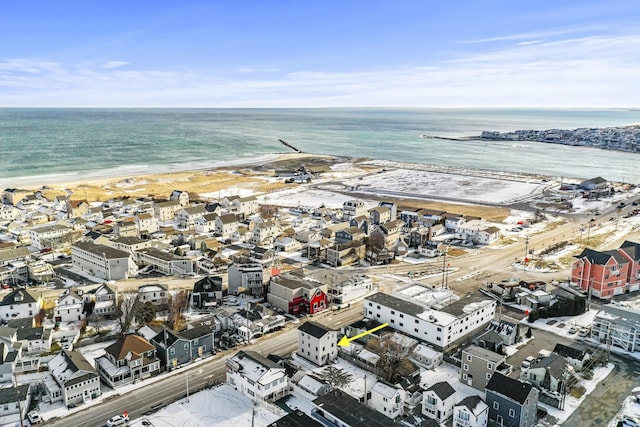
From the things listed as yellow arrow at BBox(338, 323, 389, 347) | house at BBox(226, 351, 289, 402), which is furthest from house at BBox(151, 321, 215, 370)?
yellow arrow at BBox(338, 323, 389, 347)

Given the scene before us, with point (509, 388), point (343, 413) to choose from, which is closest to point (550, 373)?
point (509, 388)

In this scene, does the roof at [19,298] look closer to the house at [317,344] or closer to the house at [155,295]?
the house at [155,295]

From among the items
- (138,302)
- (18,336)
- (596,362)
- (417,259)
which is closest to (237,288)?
(138,302)

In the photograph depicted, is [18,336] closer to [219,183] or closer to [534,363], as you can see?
[534,363]

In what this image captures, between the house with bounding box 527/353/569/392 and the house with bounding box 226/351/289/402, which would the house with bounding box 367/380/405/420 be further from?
the house with bounding box 527/353/569/392

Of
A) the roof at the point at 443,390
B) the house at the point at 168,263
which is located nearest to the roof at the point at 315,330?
the roof at the point at 443,390

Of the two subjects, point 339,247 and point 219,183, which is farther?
point 219,183

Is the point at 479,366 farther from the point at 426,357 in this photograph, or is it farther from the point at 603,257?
the point at 603,257
